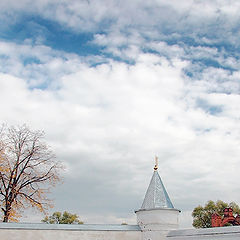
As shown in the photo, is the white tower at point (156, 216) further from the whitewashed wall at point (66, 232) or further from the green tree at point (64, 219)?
the green tree at point (64, 219)

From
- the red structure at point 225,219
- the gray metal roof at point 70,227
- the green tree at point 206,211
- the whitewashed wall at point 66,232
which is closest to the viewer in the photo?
the whitewashed wall at point 66,232

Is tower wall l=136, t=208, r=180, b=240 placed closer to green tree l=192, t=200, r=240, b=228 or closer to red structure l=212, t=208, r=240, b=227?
red structure l=212, t=208, r=240, b=227

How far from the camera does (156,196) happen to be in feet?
87.6

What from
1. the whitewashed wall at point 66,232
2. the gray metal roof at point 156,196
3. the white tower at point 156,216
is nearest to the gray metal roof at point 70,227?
the whitewashed wall at point 66,232

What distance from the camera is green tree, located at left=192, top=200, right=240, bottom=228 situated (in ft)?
200

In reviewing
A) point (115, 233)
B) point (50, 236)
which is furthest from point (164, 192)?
point (50, 236)

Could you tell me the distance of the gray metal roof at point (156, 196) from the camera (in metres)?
26.2

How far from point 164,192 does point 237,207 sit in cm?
3850

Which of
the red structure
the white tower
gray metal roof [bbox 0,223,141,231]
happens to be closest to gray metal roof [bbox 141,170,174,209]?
the white tower

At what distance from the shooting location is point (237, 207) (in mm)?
60938

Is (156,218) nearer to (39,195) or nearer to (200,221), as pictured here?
(39,195)

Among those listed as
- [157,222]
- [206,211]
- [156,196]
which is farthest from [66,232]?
[206,211]

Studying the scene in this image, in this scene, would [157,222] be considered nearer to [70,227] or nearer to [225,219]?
[70,227]

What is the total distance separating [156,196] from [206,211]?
38736mm
